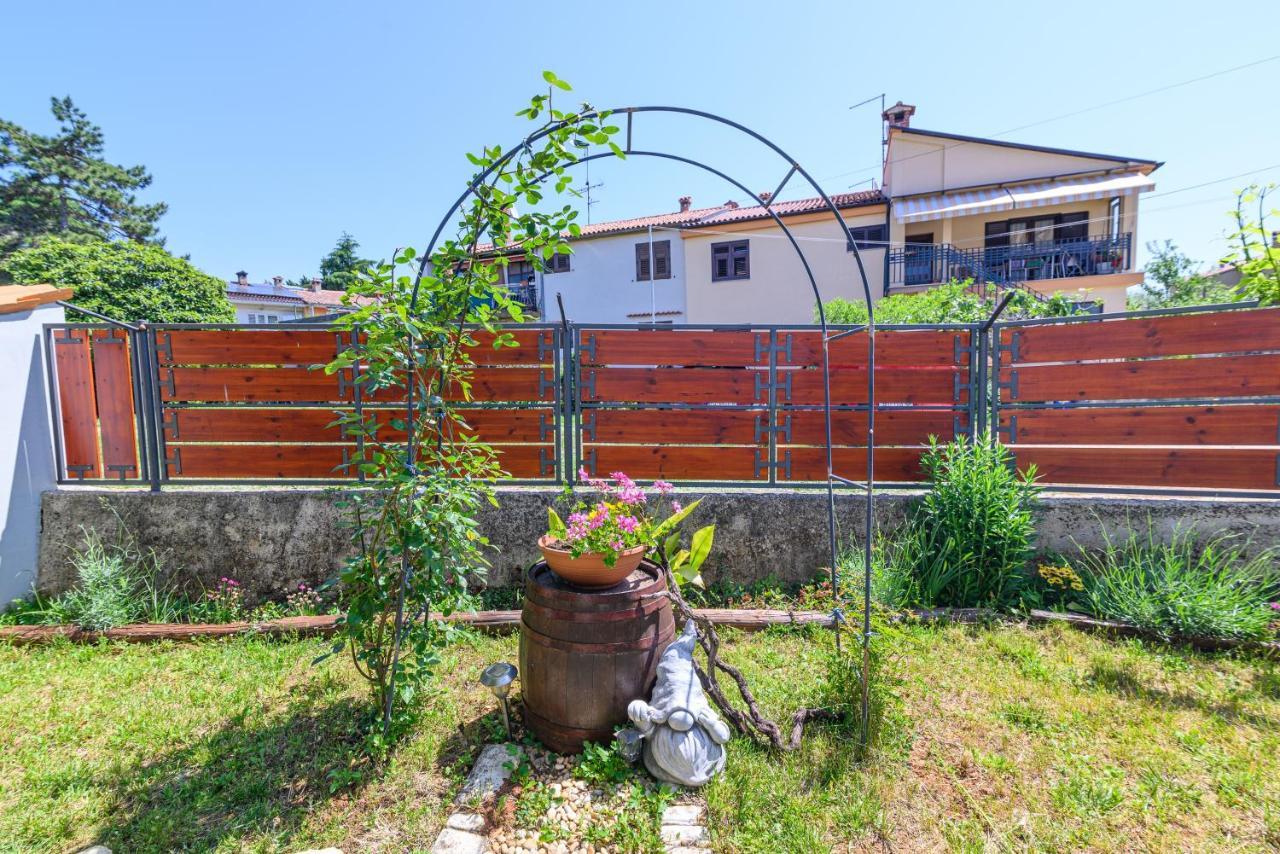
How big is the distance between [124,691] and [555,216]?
348 cm

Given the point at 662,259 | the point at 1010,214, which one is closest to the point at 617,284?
the point at 662,259

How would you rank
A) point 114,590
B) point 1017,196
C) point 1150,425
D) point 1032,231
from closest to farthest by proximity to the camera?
point 114,590 < point 1150,425 < point 1017,196 < point 1032,231

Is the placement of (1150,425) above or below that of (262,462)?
above

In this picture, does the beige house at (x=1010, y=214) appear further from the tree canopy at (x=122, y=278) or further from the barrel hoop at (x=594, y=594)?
the tree canopy at (x=122, y=278)

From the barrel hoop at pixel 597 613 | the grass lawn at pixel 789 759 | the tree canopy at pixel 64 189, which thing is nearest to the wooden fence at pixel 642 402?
the grass lawn at pixel 789 759

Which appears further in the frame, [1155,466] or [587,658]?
[1155,466]

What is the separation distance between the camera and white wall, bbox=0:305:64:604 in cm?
375

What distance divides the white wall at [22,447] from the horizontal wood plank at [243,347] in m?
0.80

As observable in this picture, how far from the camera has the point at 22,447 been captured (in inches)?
152

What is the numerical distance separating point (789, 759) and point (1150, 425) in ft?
12.0

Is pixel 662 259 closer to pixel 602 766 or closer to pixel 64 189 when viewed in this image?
pixel 602 766

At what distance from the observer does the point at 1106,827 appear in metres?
1.98

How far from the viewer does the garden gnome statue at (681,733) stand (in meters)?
2.18

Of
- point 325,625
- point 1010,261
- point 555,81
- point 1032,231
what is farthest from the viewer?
point 1032,231
